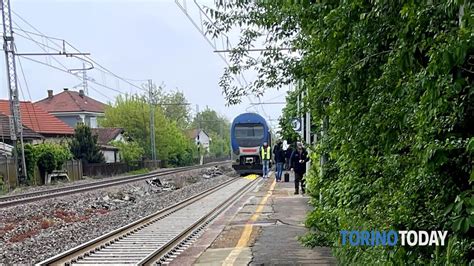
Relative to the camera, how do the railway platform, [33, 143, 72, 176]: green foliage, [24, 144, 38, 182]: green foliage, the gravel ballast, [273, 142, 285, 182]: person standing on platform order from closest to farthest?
the railway platform
the gravel ballast
[273, 142, 285, 182]: person standing on platform
[24, 144, 38, 182]: green foliage
[33, 143, 72, 176]: green foliage

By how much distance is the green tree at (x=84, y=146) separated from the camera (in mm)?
46062

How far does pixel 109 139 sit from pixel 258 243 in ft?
184

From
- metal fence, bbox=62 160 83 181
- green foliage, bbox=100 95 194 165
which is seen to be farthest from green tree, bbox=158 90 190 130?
metal fence, bbox=62 160 83 181

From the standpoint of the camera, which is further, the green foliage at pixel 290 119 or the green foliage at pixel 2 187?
the green foliage at pixel 2 187

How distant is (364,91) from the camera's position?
4020 mm

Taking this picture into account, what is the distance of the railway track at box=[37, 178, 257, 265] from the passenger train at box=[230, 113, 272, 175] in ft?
50.3

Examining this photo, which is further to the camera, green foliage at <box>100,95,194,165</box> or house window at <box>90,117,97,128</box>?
house window at <box>90,117,97,128</box>

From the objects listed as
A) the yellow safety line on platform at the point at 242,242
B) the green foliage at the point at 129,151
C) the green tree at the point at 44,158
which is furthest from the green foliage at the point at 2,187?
the green foliage at the point at 129,151

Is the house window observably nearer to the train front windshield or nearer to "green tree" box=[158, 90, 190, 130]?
"green tree" box=[158, 90, 190, 130]

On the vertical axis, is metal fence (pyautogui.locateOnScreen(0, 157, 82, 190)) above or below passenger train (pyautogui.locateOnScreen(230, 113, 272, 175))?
below

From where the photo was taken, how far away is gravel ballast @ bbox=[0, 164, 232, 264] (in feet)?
35.4

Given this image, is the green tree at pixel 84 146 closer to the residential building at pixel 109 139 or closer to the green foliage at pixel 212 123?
the residential building at pixel 109 139

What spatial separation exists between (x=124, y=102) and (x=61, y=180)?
29.3 metres

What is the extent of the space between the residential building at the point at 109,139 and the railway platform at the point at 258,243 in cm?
4590
